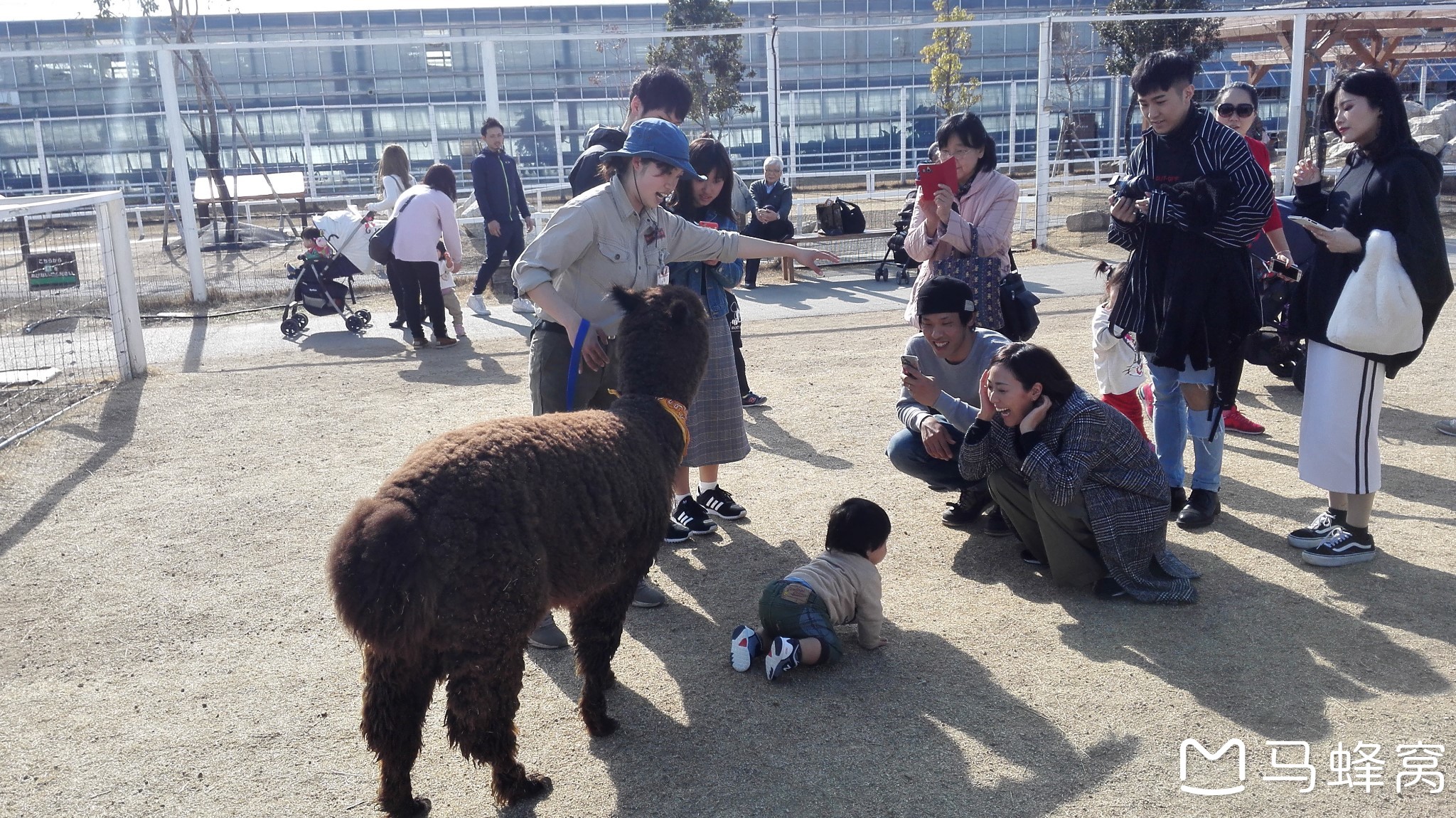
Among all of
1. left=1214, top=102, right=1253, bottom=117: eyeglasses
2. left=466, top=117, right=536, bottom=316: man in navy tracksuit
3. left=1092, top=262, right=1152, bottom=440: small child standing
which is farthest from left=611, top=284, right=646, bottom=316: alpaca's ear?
left=466, top=117, right=536, bottom=316: man in navy tracksuit

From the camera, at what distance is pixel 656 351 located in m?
3.66

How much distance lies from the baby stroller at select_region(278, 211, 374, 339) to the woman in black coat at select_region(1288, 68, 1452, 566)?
31.2 feet

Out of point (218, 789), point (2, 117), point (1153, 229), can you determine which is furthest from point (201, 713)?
point (2, 117)

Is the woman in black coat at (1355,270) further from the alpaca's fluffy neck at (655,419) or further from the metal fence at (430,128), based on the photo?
the metal fence at (430,128)

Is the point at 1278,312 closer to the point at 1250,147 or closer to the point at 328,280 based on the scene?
the point at 1250,147

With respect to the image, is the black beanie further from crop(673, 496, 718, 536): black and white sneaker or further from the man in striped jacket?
crop(673, 496, 718, 536): black and white sneaker

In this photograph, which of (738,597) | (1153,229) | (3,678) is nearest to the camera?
(3,678)

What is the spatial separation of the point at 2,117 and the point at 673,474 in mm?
25188

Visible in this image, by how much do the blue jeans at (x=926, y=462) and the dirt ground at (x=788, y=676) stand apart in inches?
11.2

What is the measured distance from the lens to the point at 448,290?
35.5 feet

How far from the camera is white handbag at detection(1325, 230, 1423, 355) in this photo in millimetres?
4246

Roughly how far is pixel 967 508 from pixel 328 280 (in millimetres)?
8765

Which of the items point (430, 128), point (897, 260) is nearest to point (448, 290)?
point (897, 260)

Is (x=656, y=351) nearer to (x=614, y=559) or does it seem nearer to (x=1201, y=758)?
(x=614, y=559)
